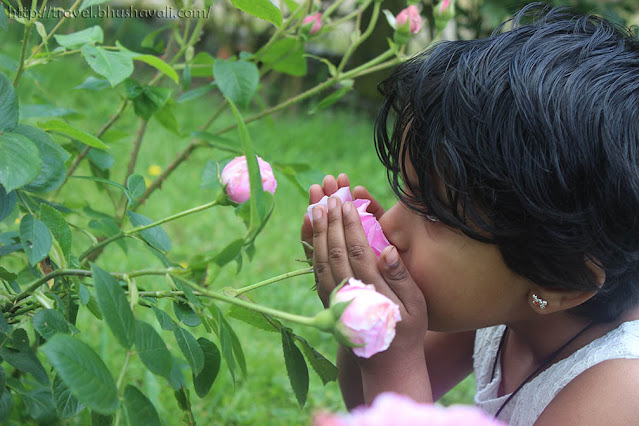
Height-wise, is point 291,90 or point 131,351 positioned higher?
point 131,351

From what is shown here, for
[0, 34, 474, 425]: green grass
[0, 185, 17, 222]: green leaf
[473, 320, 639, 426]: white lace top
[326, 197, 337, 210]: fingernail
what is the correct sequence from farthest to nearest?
[0, 34, 474, 425]: green grass → [473, 320, 639, 426]: white lace top → [326, 197, 337, 210]: fingernail → [0, 185, 17, 222]: green leaf

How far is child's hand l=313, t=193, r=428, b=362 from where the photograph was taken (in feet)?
2.64

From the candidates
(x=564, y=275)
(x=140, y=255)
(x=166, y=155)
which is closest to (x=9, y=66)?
(x=564, y=275)

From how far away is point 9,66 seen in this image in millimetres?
952

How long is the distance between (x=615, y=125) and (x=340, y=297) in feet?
1.50

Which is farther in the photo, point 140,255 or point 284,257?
point 284,257

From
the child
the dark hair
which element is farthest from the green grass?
the dark hair

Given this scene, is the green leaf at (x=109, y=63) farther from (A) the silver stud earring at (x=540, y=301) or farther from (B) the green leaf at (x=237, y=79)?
(A) the silver stud earring at (x=540, y=301)

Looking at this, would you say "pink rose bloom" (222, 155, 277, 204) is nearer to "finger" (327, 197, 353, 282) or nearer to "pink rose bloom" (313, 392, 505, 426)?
"finger" (327, 197, 353, 282)

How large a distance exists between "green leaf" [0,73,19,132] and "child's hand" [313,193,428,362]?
0.36 meters

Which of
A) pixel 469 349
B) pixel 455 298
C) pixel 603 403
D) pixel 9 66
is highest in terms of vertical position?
pixel 9 66

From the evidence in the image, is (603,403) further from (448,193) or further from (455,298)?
(448,193)

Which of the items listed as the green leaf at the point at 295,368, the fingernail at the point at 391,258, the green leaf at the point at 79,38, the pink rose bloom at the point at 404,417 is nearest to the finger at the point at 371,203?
the fingernail at the point at 391,258

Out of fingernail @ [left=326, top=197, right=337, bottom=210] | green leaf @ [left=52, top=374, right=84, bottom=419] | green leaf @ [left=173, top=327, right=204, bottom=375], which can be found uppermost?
fingernail @ [left=326, top=197, right=337, bottom=210]
